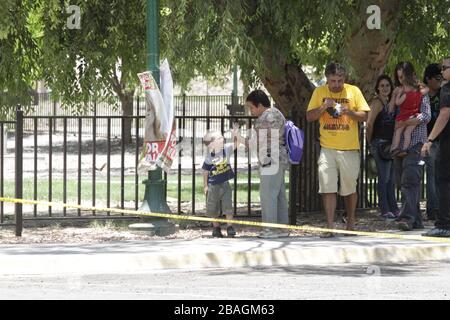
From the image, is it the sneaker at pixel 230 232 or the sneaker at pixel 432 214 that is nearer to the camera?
the sneaker at pixel 230 232

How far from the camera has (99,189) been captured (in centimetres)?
2114

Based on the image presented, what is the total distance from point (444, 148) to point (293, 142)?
164 cm

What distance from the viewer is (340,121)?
12742 millimetres

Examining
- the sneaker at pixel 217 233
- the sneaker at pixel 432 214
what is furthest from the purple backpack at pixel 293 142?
the sneaker at pixel 432 214

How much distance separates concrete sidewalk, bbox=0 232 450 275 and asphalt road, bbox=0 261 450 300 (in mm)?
228

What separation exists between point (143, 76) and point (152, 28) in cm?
54

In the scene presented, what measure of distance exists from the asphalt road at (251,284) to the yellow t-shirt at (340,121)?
184 centimetres

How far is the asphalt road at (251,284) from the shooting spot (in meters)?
9.31

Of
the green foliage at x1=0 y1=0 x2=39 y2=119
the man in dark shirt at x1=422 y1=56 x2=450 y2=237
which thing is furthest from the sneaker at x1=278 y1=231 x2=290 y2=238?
the green foliage at x1=0 y1=0 x2=39 y2=119

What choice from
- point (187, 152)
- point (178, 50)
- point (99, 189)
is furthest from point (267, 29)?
point (187, 152)

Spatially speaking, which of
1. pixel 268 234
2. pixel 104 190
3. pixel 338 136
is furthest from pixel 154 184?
pixel 104 190

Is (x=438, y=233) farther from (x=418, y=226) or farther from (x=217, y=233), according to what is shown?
(x=217, y=233)

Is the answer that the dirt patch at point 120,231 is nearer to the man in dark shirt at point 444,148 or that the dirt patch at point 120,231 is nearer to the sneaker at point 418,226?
the sneaker at point 418,226

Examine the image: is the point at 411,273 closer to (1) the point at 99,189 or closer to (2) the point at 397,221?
(2) the point at 397,221
